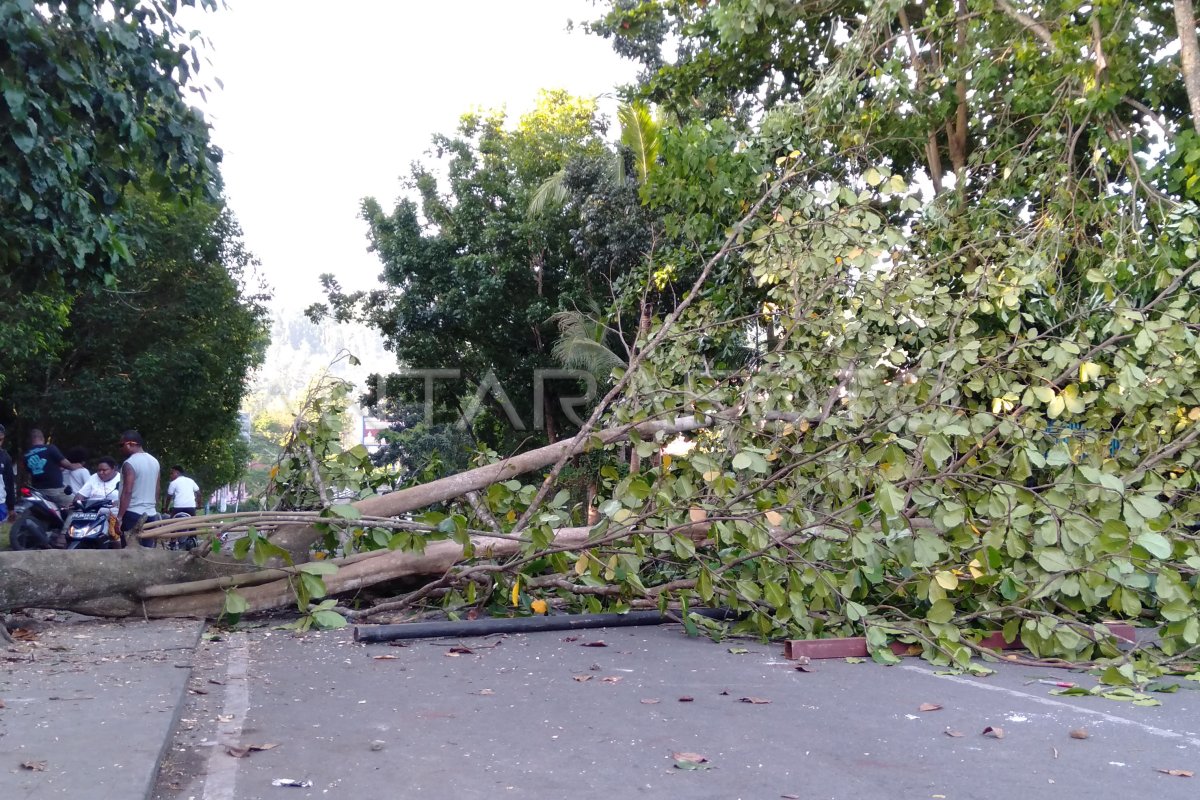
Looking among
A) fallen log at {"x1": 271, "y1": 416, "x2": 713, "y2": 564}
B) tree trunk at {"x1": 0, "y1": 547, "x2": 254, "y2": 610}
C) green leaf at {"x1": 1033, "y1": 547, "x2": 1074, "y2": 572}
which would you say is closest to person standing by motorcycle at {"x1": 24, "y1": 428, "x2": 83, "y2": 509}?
tree trunk at {"x1": 0, "y1": 547, "x2": 254, "y2": 610}

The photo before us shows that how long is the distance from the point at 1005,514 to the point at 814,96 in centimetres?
710

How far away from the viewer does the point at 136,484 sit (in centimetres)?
1027

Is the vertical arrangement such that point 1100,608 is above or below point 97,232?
below

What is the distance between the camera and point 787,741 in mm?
4234

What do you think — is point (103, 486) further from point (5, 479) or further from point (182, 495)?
point (182, 495)

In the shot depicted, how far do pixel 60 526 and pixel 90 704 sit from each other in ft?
26.5

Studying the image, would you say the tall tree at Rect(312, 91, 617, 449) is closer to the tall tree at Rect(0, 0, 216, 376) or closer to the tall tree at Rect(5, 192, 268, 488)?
the tall tree at Rect(5, 192, 268, 488)

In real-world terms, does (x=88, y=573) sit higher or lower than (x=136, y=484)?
lower

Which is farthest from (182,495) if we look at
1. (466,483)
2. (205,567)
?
(466,483)

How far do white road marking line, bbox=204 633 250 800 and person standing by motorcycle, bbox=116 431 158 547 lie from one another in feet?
14.0

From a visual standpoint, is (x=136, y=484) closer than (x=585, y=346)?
Yes

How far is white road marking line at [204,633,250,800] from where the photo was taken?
3.63 meters

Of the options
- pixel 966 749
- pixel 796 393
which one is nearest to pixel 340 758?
pixel 966 749

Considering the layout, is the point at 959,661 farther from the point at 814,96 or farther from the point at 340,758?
the point at 814,96
